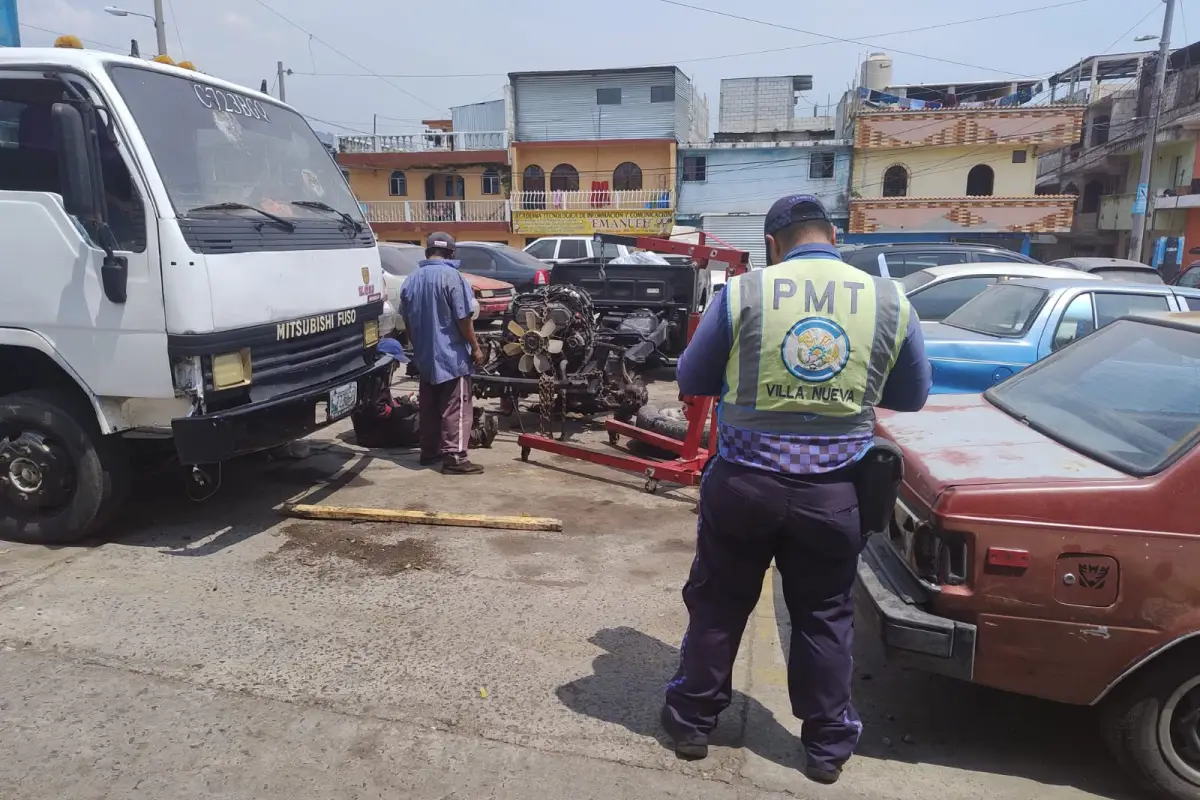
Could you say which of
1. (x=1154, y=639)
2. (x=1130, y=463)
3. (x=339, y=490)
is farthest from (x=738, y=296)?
(x=339, y=490)

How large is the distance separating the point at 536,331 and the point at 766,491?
4788 millimetres

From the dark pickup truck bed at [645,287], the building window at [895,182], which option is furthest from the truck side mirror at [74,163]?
the building window at [895,182]

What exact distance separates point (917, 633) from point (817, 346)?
3.26 feet

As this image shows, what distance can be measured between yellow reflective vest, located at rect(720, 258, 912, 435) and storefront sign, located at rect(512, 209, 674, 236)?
29.9 meters

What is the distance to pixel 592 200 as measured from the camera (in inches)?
1277

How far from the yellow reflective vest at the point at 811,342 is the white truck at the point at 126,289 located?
9.32 ft

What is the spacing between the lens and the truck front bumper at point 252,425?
4031 millimetres

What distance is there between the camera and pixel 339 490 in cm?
567

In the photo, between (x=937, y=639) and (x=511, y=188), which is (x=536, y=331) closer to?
(x=937, y=639)

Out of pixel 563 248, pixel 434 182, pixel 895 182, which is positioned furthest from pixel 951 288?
pixel 434 182

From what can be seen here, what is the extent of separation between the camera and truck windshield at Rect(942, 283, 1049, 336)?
20.5ft

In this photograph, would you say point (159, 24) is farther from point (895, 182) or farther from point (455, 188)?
point (895, 182)

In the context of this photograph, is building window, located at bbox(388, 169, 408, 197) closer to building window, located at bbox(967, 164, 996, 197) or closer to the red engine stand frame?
A: building window, located at bbox(967, 164, 996, 197)

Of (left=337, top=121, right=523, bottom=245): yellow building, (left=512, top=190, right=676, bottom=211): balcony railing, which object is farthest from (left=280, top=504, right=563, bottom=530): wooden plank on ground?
(left=337, top=121, right=523, bottom=245): yellow building
